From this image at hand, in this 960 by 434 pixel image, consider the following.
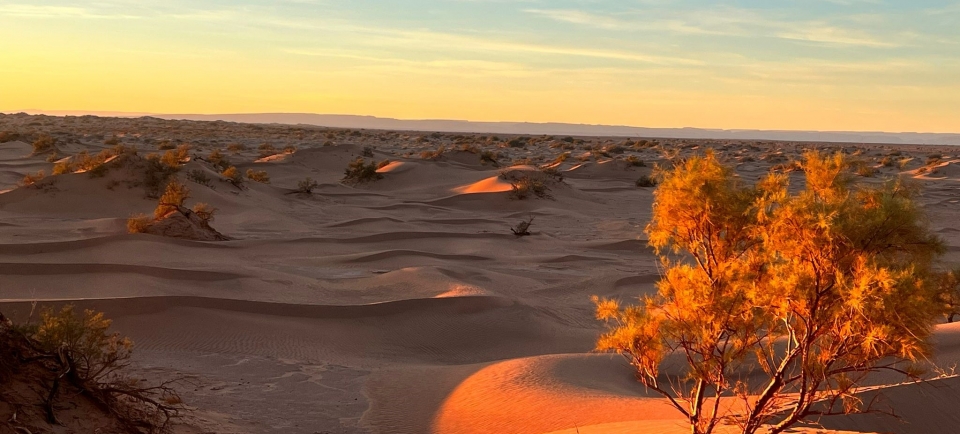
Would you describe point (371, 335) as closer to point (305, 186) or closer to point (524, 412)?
point (524, 412)

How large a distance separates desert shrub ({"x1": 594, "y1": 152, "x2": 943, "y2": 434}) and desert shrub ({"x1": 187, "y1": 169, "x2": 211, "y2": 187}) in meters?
17.4

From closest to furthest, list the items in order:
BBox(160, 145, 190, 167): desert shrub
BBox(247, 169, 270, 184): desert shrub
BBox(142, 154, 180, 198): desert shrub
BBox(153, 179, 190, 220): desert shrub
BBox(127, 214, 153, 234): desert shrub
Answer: BBox(127, 214, 153, 234): desert shrub < BBox(153, 179, 190, 220): desert shrub < BBox(142, 154, 180, 198): desert shrub < BBox(160, 145, 190, 167): desert shrub < BBox(247, 169, 270, 184): desert shrub

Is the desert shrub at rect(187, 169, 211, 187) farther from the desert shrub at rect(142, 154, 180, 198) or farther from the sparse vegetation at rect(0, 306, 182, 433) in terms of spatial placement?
the sparse vegetation at rect(0, 306, 182, 433)

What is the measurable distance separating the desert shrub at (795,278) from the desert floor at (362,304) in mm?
581

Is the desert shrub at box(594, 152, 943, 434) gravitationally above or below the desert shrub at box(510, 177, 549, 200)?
above

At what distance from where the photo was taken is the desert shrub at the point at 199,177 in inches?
807

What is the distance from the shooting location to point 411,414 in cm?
710

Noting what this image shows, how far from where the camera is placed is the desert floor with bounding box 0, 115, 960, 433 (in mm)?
6879

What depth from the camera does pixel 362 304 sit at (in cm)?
1067

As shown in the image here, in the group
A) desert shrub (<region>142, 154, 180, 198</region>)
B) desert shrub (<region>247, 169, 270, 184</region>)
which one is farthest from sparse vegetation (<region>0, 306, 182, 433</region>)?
desert shrub (<region>247, 169, 270, 184</region>)

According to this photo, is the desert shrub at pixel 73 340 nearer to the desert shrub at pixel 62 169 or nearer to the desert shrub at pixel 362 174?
the desert shrub at pixel 62 169

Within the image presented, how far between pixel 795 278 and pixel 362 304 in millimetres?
7230

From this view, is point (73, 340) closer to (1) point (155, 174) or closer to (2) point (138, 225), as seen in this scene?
(2) point (138, 225)

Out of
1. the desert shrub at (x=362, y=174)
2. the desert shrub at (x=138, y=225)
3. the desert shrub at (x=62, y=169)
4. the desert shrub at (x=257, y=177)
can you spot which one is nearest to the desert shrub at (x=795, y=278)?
the desert shrub at (x=138, y=225)
